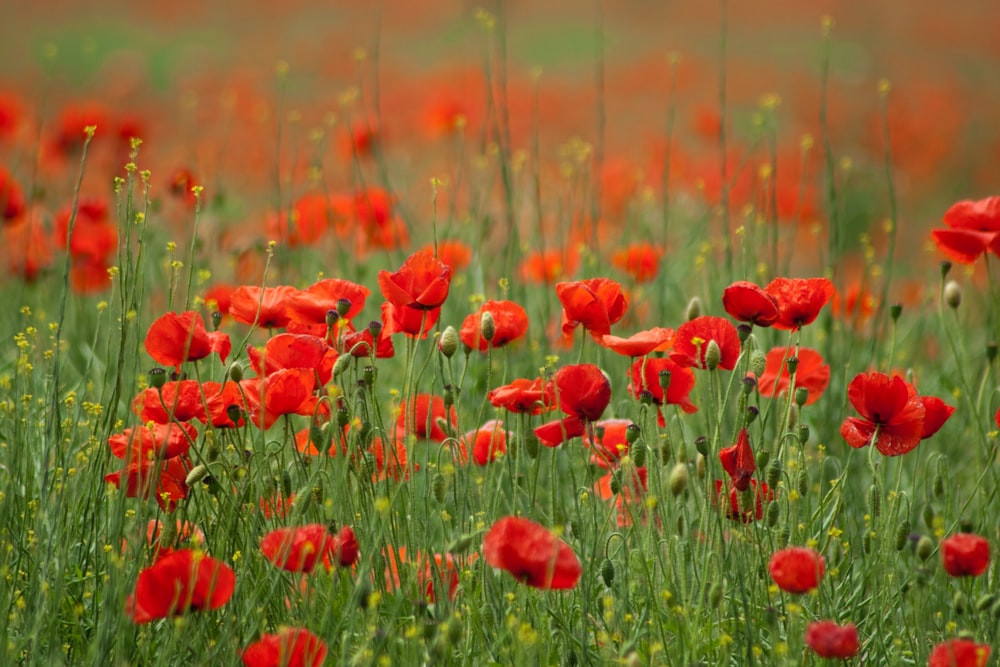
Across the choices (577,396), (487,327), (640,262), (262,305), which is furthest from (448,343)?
(640,262)

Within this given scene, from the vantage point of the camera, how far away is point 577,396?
154 centimetres

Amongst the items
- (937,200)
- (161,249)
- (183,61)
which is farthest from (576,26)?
(161,249)

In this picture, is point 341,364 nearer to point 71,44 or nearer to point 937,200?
point 937,200

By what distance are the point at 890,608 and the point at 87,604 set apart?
1126mm

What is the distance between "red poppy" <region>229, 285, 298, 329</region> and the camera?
5.56ft

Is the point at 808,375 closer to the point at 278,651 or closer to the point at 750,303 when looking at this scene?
the point at 750,303

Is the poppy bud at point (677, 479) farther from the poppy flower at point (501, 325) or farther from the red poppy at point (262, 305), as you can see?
the red poppy at point (262, 305)

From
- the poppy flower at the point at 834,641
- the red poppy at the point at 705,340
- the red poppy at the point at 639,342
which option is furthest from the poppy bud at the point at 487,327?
the poppy flower at the point at 834,641

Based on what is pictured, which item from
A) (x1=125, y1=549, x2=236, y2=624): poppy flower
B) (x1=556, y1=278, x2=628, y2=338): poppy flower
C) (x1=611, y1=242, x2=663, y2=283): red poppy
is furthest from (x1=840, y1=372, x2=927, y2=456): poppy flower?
(x1=611, y1=242, x2=663, y2=283): red poppy

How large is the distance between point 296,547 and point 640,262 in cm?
161

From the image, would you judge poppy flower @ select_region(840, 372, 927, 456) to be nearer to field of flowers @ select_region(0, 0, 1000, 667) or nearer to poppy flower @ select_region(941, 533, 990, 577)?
field of flowers @ select_region(0, 0, 1000, 667)

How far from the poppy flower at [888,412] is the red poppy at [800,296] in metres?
0.12

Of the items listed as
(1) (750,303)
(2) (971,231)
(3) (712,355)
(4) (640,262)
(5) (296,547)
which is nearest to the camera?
(5) (296,547)

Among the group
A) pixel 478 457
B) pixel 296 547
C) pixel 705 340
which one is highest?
pixel 705 340
